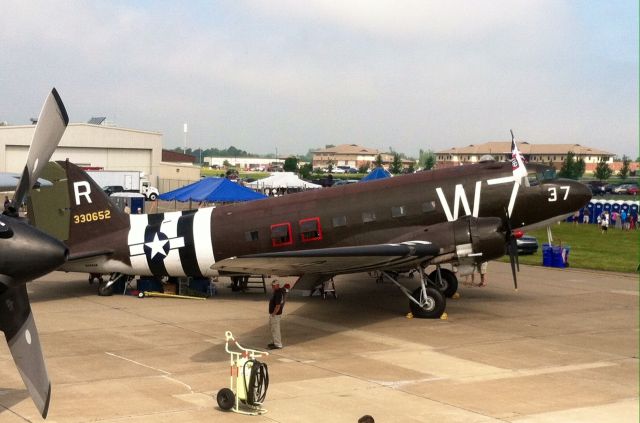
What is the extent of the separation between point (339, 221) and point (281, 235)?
1.71 m

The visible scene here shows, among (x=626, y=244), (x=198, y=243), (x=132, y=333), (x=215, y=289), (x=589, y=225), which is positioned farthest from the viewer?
(x=589, y=225)

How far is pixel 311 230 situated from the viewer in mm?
22125

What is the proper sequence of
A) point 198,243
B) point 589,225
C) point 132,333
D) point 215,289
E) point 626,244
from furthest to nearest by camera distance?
1. point 589,225
2. point 626,244
3. point 215,289
4. point 198,243
5. point 132,333

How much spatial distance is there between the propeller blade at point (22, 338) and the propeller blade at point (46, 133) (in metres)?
1.59

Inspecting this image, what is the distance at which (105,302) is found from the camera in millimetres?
22766

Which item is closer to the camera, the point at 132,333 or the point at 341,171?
the point at 132,333

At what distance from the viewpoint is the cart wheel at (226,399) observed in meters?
12.3

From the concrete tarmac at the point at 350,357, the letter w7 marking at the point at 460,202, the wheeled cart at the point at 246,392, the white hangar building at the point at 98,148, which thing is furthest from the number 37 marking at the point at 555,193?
the white hangar building at the point at 98,148

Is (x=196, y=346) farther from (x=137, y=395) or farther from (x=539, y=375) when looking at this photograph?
(x=539, y=375)

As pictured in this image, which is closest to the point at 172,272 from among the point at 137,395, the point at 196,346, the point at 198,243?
the point at 198,243

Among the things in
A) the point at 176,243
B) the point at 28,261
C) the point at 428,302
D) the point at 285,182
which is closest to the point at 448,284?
the point at 428,302

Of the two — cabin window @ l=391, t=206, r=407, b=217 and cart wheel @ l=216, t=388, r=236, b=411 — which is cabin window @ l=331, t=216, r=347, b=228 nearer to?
cabin window @ l=391, t=206, r=407, b=217

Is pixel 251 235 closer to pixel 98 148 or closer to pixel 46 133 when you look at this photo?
pixel 46 133

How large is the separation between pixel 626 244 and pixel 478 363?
99.9 ft
